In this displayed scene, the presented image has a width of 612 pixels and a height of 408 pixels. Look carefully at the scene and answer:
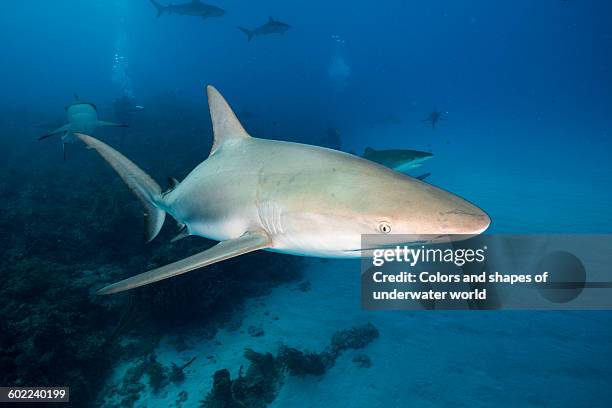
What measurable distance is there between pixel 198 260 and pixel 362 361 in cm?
484

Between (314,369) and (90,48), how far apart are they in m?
225

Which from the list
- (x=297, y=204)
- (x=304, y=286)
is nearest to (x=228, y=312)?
(x=304, y=286)

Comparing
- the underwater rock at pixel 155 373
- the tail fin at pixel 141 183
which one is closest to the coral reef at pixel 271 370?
the underwater rock at pixel 155 373

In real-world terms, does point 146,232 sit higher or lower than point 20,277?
higher

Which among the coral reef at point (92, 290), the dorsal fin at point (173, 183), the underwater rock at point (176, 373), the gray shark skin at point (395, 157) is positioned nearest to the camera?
the dorsal fin at point (173, 183)

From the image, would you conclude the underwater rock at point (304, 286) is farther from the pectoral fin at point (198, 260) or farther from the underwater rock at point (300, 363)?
the pectoral fin at point (198, 260)

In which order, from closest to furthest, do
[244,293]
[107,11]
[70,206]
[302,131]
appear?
[244,293], [70,206], [302,131], [107,11]

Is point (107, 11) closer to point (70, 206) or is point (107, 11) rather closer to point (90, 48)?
point (90, 48)

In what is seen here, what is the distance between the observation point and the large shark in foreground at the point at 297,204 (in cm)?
177

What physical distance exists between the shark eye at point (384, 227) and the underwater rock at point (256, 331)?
545 cm

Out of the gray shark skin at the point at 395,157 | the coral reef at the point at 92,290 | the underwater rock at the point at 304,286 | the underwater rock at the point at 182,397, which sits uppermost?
the gray shark skin at the point at 395,157

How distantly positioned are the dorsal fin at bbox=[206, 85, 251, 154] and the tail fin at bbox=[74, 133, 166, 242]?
0.96 m

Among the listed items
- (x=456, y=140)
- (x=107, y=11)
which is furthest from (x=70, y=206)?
(x=107, y=11)

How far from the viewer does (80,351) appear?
480cm
